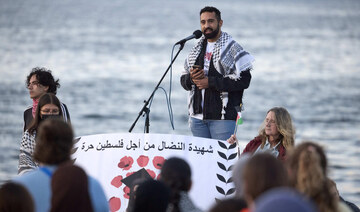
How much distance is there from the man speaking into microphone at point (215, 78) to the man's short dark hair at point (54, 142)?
322 cm

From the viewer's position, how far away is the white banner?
7.44 meters

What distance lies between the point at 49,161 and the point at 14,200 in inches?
27.4

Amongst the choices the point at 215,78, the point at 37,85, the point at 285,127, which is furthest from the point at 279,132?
the point at 37,85

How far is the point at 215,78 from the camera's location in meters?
7.95

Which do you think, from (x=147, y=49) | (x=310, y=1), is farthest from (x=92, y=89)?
(x=310, y=1)

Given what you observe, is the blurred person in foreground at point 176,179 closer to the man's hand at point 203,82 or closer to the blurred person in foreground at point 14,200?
the blurred person in foreground at point 14,200

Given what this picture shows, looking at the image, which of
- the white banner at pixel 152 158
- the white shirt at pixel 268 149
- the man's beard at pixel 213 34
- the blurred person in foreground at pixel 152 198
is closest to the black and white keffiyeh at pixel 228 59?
the man's beard at pixel 213 34

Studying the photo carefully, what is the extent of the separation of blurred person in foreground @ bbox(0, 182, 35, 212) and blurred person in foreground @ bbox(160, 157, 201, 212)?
3.09 feet

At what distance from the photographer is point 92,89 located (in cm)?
2953

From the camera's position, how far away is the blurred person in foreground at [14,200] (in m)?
4.14

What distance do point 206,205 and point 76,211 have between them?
3.03 metres

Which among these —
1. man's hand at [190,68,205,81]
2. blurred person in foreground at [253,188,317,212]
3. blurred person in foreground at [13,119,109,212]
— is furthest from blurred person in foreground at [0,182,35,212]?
man's hand at [190,68,205,81]

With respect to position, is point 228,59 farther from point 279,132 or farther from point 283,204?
point 283,204

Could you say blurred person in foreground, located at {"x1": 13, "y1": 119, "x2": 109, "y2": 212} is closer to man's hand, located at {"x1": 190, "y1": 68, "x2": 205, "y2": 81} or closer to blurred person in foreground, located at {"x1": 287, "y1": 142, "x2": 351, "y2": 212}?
blurred person in foreground, located at {"x1": 287, "y1": 142, "x2": 351, "y2": 212}
